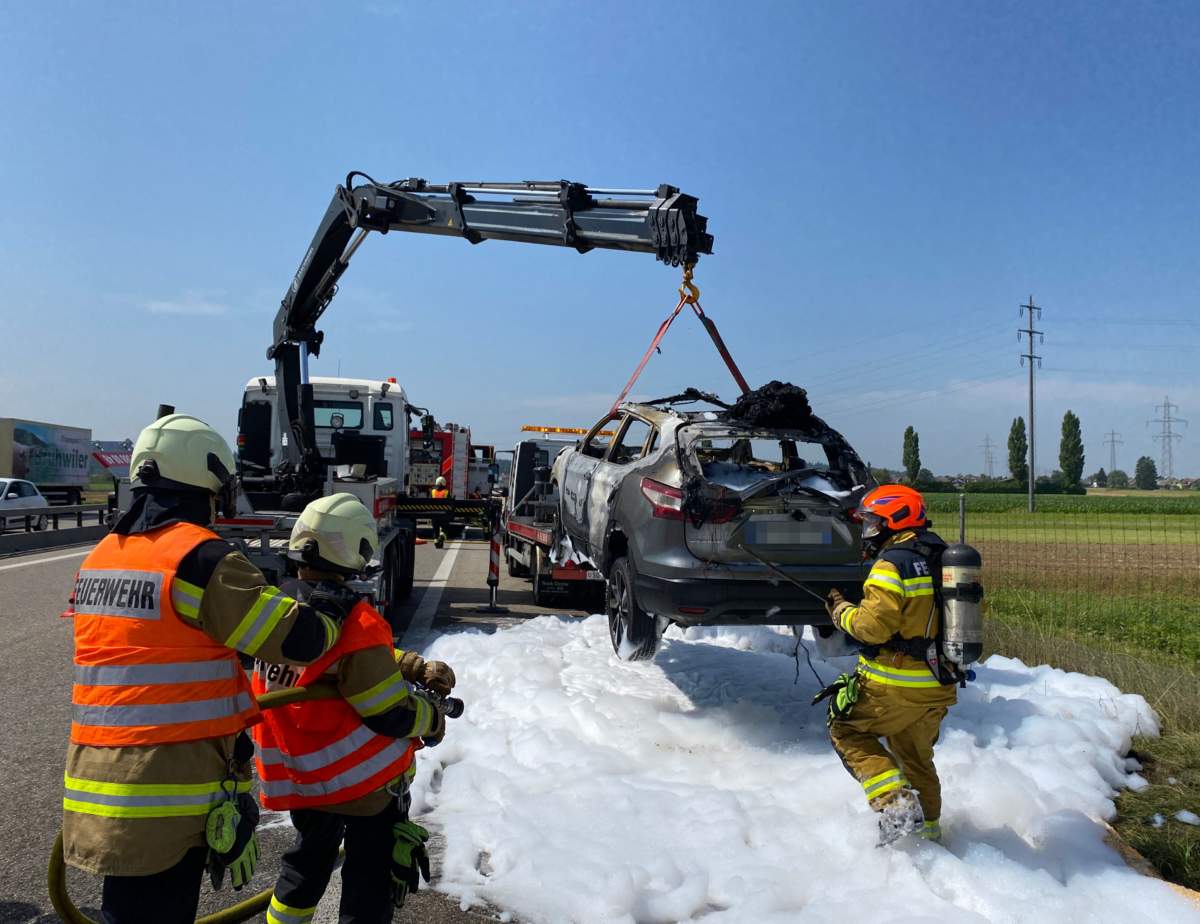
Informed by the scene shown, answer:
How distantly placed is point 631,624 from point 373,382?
24.7 feet

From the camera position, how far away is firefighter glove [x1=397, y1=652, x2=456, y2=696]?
9.36ft

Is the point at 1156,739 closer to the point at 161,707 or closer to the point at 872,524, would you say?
the point at 872,524

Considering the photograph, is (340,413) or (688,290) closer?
(688,290)

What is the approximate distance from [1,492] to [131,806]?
23.5 meters

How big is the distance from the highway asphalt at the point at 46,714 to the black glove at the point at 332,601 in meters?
1.56

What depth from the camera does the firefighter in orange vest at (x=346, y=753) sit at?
8.42 feet

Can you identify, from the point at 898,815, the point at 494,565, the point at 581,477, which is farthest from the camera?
the point at 494,565

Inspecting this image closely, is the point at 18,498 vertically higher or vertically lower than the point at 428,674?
lower

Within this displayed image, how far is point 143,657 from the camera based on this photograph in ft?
7.09

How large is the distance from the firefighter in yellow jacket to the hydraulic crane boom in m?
3.66

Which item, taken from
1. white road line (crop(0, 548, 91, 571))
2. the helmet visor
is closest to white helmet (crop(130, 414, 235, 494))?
the helmet visor

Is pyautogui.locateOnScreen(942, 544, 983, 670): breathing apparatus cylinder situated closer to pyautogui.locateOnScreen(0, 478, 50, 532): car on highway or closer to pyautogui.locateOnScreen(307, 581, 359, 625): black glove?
pyautogui.locateOnScreen(307, 581, 359, 625): black glove

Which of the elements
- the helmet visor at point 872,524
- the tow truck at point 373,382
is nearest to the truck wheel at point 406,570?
the tow truck at point 373,382

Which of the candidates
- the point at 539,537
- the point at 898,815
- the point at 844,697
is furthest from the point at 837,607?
the point at 539,537
